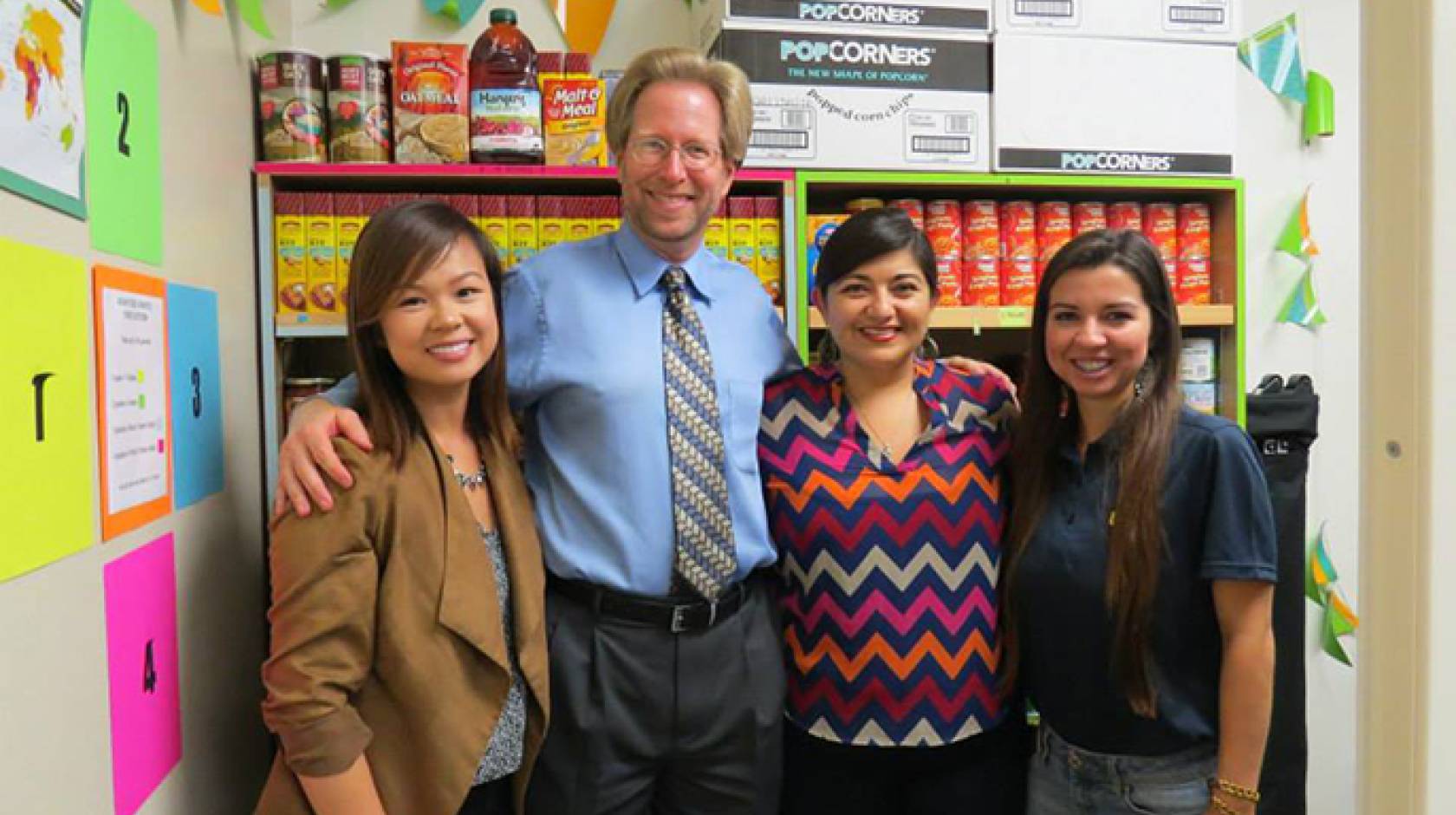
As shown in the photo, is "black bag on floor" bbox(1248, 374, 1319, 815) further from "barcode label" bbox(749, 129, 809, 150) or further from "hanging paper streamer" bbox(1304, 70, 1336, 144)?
"barcode label" bbox(749, 129, 809, 150)

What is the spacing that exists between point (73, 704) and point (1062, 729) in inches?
A: 53.3

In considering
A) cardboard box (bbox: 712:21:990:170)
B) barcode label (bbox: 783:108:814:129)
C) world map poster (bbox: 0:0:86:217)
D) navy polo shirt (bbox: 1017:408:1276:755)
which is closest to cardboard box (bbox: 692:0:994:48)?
cardboard box (bbox: 712:21:990:170)

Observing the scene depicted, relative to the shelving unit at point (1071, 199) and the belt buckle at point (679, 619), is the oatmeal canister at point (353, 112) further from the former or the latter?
the belt buckle at point (679, 619)

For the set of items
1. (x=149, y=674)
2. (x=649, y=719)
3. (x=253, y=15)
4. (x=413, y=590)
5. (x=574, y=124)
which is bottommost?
(x=649, y=719)

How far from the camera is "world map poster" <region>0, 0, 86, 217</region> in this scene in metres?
A: 0.96

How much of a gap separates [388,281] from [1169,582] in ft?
4.01

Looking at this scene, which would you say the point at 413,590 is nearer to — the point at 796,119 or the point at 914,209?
the point at 796,119

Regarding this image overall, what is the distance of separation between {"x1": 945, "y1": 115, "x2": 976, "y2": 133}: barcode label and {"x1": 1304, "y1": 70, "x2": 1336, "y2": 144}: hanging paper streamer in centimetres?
135

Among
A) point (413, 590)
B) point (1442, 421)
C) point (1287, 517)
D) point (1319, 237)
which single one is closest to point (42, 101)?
point (413, 590)

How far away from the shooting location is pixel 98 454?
118 cm

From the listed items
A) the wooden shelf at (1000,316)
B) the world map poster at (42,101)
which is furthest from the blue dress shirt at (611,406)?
the world map poster at (42,101)

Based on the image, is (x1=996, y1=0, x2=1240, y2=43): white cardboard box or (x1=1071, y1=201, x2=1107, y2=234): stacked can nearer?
(x1=996, y1=0, x2=1240, y2=43): white cardboard box

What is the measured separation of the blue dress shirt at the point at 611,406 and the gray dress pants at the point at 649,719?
9 cm

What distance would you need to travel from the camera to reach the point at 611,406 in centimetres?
160
